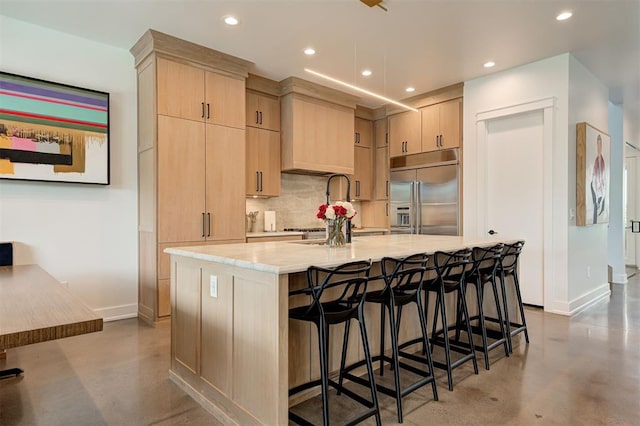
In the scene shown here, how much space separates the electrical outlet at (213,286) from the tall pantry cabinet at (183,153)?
1964mm

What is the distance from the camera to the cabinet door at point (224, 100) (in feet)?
14.6

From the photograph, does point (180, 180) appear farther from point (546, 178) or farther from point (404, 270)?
point (546, 178)

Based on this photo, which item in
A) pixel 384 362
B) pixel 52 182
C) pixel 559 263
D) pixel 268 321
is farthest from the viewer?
pixel 559 263

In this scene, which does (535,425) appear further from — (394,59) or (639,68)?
(639,68)

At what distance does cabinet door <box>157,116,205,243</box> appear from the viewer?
4.07m

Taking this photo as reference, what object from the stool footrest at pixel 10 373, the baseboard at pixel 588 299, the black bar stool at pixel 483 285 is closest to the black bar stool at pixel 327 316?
the black bar stool at pixel 483 285

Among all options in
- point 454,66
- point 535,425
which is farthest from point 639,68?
point 535,425

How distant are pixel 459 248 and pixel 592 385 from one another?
4.14ft

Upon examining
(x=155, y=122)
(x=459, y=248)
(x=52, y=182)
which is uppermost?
(x=155, y=122)

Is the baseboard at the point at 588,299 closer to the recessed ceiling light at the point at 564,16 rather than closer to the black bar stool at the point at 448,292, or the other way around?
the black bar stool at the point at 448,292

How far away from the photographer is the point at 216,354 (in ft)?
→ 7.57

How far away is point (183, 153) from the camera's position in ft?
13.9

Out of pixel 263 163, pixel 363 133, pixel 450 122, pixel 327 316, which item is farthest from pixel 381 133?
pixel 327 316

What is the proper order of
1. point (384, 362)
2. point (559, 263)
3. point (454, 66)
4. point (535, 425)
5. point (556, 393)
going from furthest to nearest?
point (454, 66)
point (559, 263)
point (384, 362)
point (556, 393)
point (535, 425)
